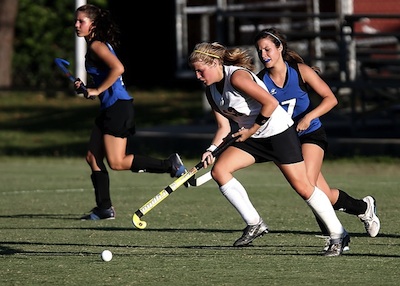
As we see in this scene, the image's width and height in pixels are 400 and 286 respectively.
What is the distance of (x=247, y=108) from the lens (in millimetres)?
8453

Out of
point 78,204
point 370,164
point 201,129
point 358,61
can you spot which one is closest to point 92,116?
point 201,129

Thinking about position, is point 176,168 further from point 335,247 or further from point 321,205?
point 335,247

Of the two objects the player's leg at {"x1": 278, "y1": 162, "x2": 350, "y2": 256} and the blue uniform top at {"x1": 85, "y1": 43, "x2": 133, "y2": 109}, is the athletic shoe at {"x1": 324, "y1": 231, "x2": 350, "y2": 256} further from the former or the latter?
the blue uniform top at {"x1": 85, "y1": 43, "x2": 133, "y2": 109}

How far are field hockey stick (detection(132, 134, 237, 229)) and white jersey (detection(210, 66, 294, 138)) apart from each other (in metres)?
0.19

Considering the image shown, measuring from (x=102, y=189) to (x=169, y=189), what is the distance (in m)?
2.95

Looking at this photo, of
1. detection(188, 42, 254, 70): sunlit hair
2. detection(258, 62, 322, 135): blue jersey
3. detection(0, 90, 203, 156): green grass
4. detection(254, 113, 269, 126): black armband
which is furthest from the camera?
detection(0, 90, 203, 156): green grass

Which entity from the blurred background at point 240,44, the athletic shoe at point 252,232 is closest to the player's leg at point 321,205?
the athletic shoe at point 252,232

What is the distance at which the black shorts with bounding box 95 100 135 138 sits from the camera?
10.7 m

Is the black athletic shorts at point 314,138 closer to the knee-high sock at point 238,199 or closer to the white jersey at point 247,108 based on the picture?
the white jersey at point 247,108

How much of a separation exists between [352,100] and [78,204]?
23.3ft

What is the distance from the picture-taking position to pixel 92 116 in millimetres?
25391

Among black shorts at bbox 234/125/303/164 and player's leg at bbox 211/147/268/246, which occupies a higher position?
black shorts at bbox 234/125/303/164

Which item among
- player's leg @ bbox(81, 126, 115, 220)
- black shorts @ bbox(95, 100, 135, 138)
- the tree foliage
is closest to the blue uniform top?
black shorts @ bbox(95, 100, 135, 138)

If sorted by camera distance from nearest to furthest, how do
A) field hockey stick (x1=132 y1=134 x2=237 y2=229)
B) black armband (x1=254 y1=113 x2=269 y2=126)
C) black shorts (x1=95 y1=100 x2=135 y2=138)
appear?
field hockey stick (x1=132 y1=134 x2=237 y2=229), black armband (x1=254 y1=113 x2=269 y2=126), black shorts (x1=95 y1=100 x2=135 y2=138)
